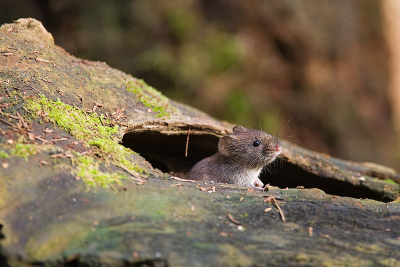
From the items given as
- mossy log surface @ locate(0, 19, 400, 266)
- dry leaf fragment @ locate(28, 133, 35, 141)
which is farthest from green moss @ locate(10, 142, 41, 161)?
dry leaf fragment @ locate(28, 133, 35, 141)

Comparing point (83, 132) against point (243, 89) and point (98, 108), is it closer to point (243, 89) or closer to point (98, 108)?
point (98, 108)

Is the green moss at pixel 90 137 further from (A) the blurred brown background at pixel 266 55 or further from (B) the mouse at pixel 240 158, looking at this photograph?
(A) the blurred brown background at pixel 266 55

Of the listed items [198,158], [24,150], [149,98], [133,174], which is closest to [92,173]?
[133,174]

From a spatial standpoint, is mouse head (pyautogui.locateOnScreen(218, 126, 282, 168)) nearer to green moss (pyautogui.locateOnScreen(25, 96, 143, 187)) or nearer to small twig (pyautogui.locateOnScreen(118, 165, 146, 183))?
green moss (pyautogui.locateOnScreen(25, 96, 143, 187))

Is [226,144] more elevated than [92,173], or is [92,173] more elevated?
[226,144]

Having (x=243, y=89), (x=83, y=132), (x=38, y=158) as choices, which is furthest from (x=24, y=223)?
(x=243, y=89)

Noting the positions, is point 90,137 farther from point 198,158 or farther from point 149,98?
point 198,158
